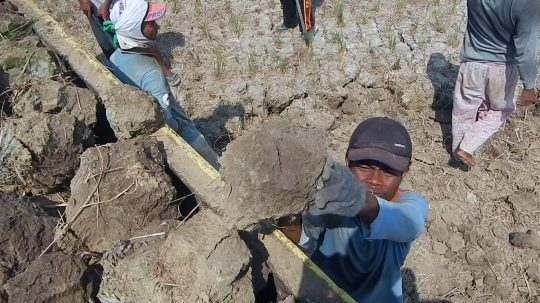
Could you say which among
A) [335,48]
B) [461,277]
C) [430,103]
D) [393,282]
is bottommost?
[461,277]

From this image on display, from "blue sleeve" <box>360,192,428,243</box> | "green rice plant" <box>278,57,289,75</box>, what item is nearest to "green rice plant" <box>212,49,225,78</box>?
"green rice plant" <box>278,57,289,75</box>

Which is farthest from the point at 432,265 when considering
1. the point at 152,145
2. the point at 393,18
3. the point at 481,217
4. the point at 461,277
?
the point at 393,18

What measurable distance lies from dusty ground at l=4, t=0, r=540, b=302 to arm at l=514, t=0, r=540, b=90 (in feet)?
2.77

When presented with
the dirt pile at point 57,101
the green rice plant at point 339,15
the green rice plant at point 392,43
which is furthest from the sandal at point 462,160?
the dirt pile at point 57,101

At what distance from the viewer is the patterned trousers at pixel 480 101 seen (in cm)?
354

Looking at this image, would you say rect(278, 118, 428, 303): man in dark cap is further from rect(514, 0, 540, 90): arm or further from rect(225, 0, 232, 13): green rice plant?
rect(225, 0, 232, 13): green rice plant

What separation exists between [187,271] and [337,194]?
0.64 meters

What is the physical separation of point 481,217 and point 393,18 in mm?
2531

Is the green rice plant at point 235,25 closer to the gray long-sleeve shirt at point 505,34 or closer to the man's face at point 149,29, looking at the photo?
the man's face at point 149,29

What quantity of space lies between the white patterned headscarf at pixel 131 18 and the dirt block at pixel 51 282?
1490mm

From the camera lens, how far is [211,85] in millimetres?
4570

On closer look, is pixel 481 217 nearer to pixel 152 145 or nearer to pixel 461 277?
pixel 461 277

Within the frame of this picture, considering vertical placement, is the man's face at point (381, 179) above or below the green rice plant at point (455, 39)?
above

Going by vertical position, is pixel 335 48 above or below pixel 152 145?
below
